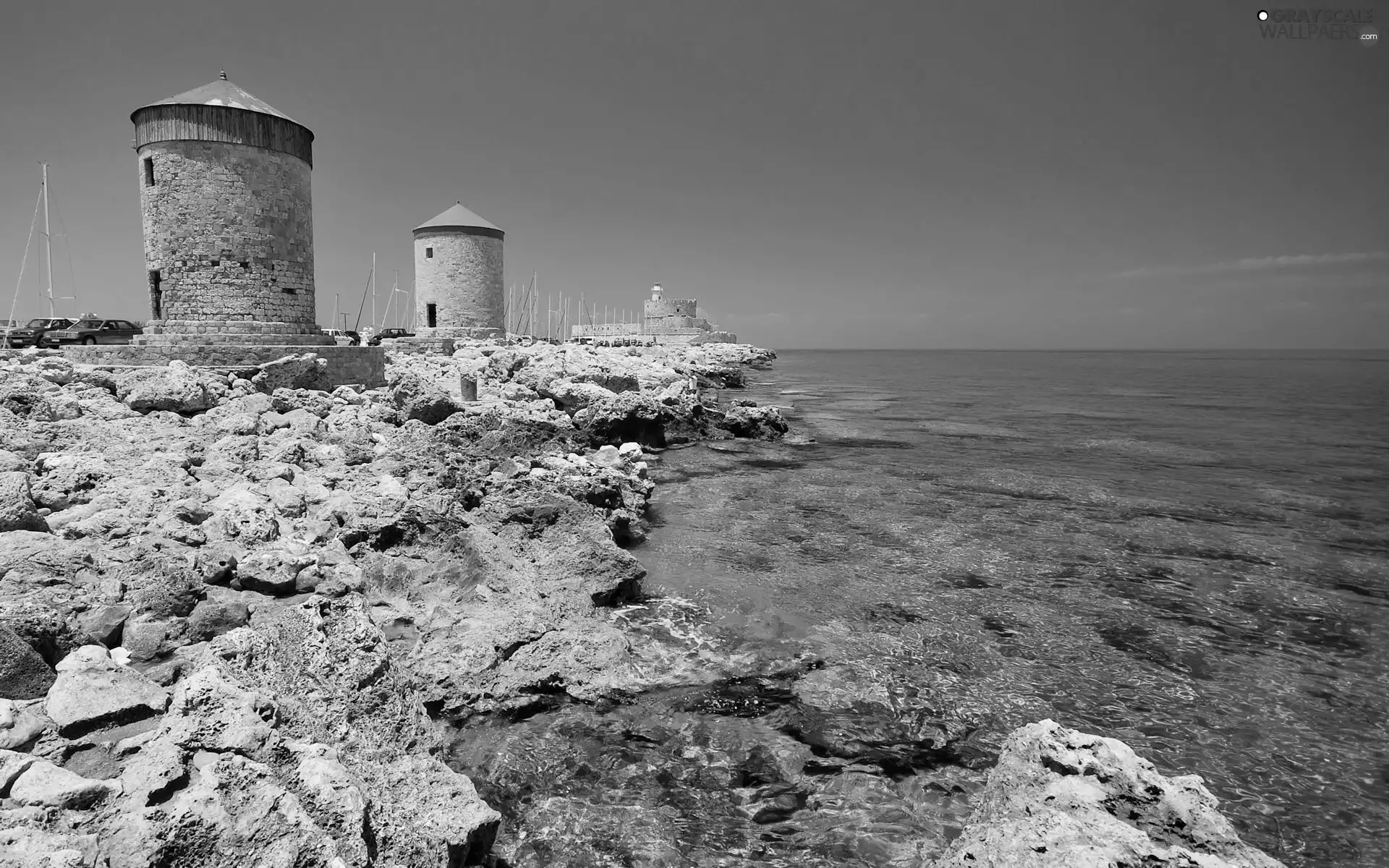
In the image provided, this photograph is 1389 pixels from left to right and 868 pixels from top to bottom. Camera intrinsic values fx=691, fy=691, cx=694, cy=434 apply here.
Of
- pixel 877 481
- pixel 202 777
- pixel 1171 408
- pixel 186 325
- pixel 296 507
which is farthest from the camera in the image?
pixel 1171 408

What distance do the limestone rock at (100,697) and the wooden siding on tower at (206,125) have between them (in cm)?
1278

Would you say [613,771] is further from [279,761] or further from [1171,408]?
[1171,408]

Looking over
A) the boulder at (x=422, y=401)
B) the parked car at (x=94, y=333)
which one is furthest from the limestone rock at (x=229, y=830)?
the parked car at (x=94, y=333)

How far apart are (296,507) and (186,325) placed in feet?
31.0

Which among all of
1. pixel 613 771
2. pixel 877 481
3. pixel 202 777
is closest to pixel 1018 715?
pixel 613 771

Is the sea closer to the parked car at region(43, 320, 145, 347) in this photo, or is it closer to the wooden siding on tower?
the wooden siding on tower

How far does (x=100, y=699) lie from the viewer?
2.84m

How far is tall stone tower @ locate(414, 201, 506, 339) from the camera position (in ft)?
89.5

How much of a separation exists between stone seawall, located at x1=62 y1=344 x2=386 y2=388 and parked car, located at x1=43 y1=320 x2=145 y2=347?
30.3ft

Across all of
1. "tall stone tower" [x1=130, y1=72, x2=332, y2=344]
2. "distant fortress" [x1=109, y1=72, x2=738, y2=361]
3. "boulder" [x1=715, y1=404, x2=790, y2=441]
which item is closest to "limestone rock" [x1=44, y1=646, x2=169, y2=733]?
"distant fortress" [x1=109, y1=72, x2=738, y2=361]

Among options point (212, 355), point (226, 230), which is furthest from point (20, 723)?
point (226, 230)

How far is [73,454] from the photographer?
610 cm

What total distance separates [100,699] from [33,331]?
23.6 metres

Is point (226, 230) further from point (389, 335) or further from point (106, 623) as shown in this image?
point (389, 335)
